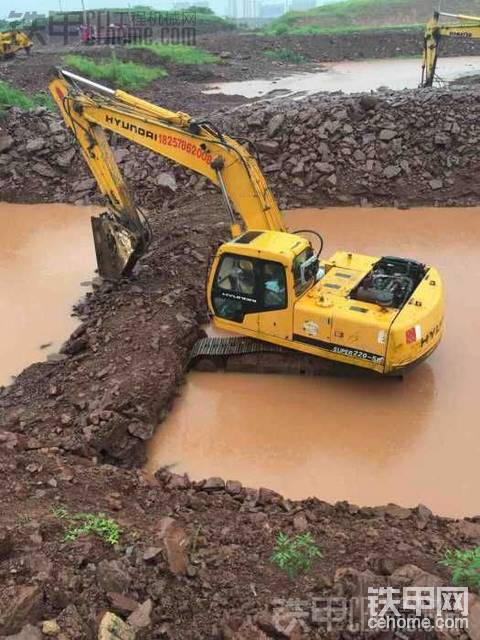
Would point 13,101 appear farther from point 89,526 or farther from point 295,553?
point 295,553

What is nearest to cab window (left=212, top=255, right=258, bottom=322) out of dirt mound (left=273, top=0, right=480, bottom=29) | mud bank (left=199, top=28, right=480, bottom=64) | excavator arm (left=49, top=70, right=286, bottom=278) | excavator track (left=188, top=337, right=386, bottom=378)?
excavator track (left=188, top=337, right=386, bottom=378)

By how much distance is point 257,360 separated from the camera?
8.55 meters

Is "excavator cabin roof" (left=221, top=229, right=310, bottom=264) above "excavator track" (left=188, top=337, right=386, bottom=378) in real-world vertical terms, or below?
above

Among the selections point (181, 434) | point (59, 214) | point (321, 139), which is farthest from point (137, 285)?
point (321, 139)

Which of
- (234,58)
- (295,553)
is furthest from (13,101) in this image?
(295,553)

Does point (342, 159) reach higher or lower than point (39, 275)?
higher

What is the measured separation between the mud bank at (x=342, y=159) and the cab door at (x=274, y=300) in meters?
7.46

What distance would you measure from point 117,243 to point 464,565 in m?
7.26

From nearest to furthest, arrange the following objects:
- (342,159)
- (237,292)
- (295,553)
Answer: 1. (295,553)
2. (237,292)
3. (342,159)

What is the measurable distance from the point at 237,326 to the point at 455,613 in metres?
4.98

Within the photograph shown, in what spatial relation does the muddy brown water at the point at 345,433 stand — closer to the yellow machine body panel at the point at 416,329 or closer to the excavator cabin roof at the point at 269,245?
the yellow machine body panel at the point at 416,329

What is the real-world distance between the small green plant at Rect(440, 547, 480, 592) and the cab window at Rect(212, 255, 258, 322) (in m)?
4.08

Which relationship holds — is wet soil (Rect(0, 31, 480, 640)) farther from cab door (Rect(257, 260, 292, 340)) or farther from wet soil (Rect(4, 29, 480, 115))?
wet soil (Rect(4, 29, 480, 115))

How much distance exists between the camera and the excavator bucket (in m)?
9.93
